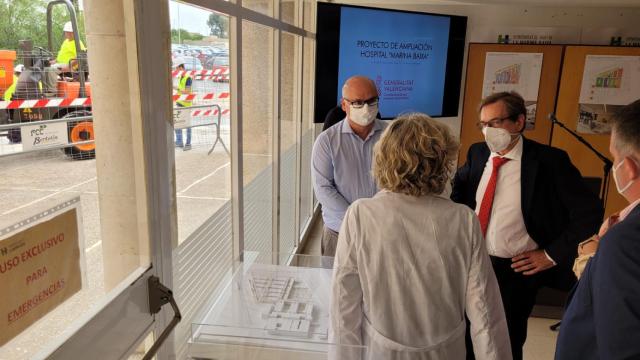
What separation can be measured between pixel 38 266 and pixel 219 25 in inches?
58.6

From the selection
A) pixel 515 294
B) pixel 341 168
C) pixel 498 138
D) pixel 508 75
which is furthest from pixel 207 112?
pixel 508 75

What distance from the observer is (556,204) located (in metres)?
2.14

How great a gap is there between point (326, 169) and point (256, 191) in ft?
1.90

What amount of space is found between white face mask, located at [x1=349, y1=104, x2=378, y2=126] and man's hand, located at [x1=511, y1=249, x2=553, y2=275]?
107 centimetres

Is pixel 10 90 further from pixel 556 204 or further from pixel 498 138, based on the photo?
pixel 556 204

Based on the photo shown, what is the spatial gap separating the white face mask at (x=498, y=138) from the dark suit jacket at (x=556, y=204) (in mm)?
94

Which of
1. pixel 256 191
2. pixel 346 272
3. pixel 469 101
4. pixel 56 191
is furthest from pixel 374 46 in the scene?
pixel 56 191

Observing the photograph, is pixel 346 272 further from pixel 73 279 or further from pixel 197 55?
pixel 197 55

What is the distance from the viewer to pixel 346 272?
1.46 metres

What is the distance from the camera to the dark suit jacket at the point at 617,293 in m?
1.07

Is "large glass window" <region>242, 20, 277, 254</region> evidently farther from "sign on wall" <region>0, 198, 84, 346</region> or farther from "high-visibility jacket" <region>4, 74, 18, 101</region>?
"high-visibility jacket" <region>4, 74, 18, 101</region>

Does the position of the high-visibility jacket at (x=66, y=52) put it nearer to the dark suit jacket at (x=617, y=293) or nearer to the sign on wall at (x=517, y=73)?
the dark suit jacket at (x=617, y=293)

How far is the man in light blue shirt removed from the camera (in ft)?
8.63

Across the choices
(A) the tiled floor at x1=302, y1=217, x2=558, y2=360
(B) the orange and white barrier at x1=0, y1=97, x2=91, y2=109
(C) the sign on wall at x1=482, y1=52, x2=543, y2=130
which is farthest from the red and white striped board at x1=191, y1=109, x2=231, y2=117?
(C) the sign on wall at x1=482, y1=52, x2=543, y2=130
